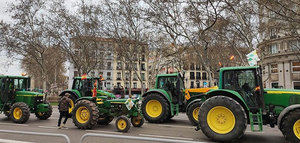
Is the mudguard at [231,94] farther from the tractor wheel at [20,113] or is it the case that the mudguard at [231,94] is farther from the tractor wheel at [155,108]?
the tractor wheel at [20,113]

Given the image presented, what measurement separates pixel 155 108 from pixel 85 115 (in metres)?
3.33

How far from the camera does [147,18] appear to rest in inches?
663

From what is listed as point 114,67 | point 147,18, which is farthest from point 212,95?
point 114,67

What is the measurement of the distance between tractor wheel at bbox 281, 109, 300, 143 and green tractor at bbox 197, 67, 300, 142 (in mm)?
165

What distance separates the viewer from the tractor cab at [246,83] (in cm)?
635

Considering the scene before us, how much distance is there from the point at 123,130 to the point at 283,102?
17.4 feet

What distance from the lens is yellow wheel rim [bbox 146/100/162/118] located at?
9.84m

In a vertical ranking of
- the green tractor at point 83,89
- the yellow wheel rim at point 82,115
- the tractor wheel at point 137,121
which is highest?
the green tractor at point 83,89

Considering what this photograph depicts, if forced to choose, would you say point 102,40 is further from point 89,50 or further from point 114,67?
point 114,67

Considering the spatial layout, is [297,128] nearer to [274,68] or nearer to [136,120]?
[136,120]

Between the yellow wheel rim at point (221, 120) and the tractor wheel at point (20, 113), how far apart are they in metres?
8.12

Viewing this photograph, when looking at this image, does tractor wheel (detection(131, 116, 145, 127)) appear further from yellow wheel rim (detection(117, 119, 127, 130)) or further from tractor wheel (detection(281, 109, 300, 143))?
tractor wheel (detection(281, 109, 300, 143))

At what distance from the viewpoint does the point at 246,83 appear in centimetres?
667

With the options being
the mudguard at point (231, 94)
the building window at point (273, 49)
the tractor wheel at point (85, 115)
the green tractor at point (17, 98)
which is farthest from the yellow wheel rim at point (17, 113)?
the building window at point (273, 49)
